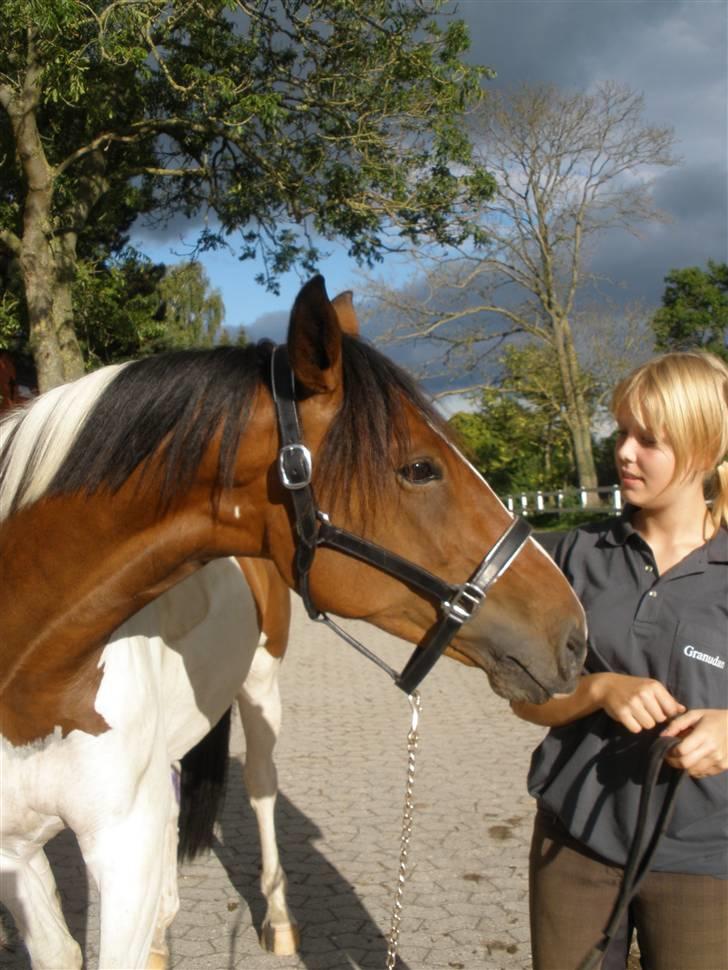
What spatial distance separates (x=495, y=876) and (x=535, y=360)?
71.3 feet

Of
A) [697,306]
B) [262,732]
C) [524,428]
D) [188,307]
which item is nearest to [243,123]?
[262,732]

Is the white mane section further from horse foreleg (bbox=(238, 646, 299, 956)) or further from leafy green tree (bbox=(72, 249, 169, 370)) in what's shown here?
leafy green tree (bbox=(72, 249, 169, 370))

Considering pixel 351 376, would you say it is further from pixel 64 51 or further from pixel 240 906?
pixel 64 51

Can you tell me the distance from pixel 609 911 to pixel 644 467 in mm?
943

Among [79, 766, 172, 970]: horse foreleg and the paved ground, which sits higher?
A: [79, 766, 172, 970]: horse foreleg

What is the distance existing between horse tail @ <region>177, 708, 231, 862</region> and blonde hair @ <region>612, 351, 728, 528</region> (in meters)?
2.57

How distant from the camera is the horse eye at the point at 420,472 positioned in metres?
1.79

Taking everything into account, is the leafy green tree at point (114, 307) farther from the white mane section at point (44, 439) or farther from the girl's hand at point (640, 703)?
the girl's hand at point (640, 703)

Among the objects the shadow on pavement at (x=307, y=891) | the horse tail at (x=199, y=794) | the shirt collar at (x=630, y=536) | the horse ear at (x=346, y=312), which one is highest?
the horse ear at (x=346, y=312)

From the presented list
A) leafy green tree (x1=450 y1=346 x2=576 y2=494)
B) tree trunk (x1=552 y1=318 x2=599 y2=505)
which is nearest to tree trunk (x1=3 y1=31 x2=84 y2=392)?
leafy green tree (x1=450 y1=346 x2=576 y2=494)

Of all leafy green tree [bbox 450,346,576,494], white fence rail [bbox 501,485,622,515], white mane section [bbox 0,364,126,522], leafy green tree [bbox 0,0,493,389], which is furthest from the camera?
leafy green tree [bbox 450,346,576,494]

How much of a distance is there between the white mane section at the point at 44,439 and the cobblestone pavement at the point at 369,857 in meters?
2.22

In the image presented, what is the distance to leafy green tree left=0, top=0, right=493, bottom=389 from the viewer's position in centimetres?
851

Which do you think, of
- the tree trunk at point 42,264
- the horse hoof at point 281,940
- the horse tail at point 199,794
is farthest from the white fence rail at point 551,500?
the horse hoof at point 281,940
